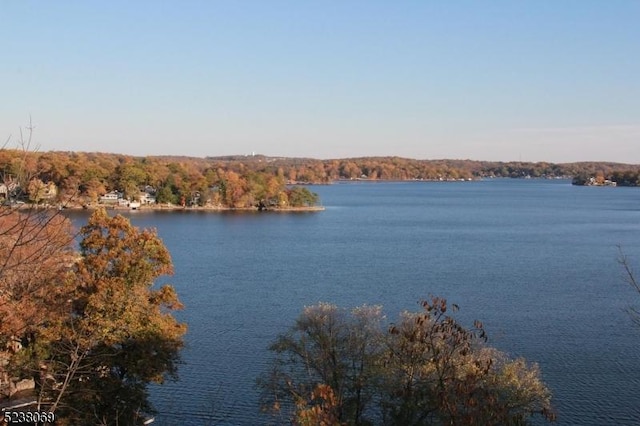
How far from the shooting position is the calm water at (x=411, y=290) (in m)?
12.8

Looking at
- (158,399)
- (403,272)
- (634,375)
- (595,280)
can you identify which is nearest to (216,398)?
(158,399)

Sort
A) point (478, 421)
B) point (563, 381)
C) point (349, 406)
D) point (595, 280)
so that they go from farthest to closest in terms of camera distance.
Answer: point (595, 280), point (563, 381), point (349, 406), point (478, 421)

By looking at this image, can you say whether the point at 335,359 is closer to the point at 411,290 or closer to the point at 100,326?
the point at 100,326

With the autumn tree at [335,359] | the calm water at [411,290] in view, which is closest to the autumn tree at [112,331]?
the autumn tree at [335,359]

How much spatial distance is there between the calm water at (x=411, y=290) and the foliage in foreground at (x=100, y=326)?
215cm

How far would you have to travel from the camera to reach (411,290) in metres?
21.5

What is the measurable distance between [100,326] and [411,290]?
1345 cm

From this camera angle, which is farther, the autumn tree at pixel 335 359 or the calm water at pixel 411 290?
the calm water at pixel 411 290

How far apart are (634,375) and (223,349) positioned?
8.71m

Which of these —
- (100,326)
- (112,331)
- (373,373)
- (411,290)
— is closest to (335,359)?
(373,373)

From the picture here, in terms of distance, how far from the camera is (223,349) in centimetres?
1523

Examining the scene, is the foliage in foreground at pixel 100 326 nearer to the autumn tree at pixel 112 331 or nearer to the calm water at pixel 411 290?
the autumn tree at pixel 112 331

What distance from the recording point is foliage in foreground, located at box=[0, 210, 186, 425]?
945 centimetres

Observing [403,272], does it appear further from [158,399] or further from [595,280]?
[158,399]
